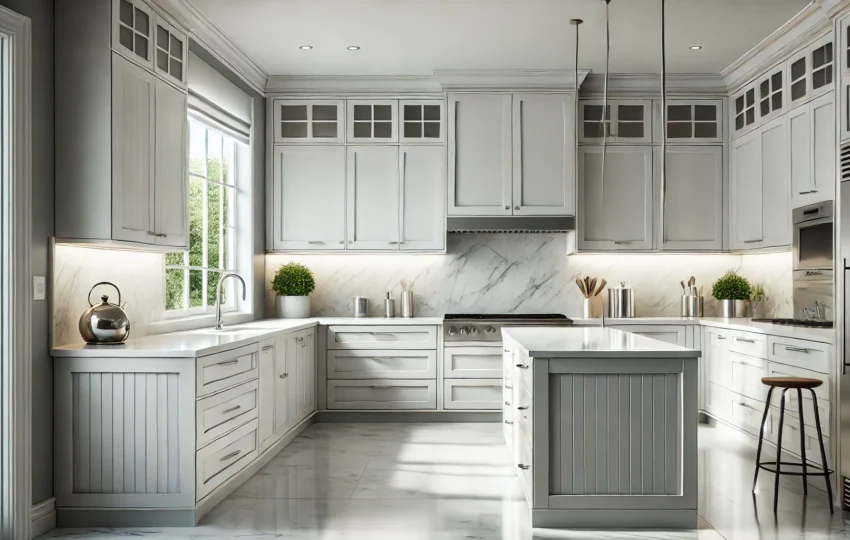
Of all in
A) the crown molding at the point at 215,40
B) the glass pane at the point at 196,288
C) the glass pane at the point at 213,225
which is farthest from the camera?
the glass pane at the point at 213,225

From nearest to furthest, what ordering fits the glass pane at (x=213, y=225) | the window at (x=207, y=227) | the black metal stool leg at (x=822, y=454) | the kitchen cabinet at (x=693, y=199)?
the black metal stool leg at (x=822, y=454) < the window at (x=207, y=227) < the glass pane at (x=213, y=225) < the kitchen cabinet at (x=693, y=199)

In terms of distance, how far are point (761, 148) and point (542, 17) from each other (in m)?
2.05

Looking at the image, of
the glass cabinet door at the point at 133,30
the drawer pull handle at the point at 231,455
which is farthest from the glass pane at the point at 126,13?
the drawer pull handle at the point at 231,455

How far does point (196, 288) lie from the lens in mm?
5207

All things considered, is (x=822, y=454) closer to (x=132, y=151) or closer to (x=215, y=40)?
(x=132, y=151)

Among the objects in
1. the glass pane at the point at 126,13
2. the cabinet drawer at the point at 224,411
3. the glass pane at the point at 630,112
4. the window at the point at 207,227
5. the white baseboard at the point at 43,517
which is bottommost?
the white baseboard at the point at 43,517

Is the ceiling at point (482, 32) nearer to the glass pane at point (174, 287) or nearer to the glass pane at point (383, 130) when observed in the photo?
the glass pane at point (383, 130)

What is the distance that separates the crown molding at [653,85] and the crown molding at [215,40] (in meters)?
2.64

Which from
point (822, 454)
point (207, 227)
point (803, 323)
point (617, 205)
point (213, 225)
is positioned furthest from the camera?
point (617, 205)

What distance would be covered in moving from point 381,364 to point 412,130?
1947mm

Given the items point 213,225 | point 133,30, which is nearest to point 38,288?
point 133,30

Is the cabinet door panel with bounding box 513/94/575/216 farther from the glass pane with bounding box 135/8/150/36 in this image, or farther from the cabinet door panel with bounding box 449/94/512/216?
the glass pane with bounding box 135/8/150/36

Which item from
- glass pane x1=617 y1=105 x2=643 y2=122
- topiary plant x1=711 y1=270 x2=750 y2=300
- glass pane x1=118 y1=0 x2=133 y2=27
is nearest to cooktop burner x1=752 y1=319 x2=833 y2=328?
topiary plant x1=711 y1=270 x2=750 y2=300

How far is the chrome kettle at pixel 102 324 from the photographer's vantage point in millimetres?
3580
